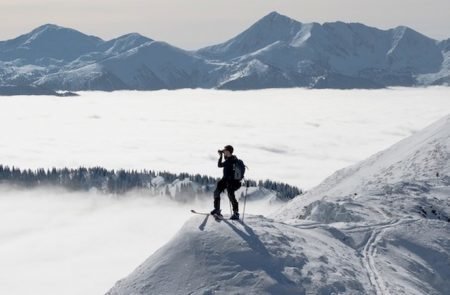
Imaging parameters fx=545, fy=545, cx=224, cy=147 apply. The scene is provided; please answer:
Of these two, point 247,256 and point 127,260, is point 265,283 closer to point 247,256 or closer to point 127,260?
point 247,256

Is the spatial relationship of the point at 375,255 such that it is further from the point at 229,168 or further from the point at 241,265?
the point at 229,168

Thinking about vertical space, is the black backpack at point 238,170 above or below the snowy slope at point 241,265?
above

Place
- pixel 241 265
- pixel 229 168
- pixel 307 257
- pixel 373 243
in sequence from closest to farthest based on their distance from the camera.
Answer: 1. pixel 241 265
2. pixel 307 257
3. pixel 229 168
4. pixel 373 243

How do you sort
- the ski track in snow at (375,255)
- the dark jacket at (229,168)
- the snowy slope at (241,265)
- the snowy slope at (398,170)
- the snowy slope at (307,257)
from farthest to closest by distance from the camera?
the snowy slope at (398,170), the dark jacket at (229,168), the ski track in snow at (375,255), the snowy slope at (307,257), the snowy slope at (241,265)

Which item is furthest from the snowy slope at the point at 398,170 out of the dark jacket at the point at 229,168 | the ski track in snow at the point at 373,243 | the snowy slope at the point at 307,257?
the dark jacket at the point at 229,168

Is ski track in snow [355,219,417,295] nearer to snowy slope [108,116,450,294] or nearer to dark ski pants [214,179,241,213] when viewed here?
snowy slope [108,116,450,294]

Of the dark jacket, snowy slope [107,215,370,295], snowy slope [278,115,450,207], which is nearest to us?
snowy slope [107,215,370,295]

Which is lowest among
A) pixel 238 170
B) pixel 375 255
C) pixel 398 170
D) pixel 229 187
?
pixel 375 255

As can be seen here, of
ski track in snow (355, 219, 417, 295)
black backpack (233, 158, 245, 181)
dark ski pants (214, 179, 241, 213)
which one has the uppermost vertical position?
black backpack (233, 158, 245, 181)

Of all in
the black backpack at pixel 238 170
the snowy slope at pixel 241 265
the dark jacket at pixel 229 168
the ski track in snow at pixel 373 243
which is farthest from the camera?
the dark jacket at pixel 229 168

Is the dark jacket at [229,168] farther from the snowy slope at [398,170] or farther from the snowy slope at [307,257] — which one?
the snowy slope at [398,170]

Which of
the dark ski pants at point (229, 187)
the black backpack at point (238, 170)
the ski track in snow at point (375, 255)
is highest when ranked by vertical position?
the black backpack at point (238, 170)

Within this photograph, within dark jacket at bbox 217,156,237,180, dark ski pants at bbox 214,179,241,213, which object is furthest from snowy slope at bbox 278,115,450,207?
dark jacket at bbox 217,156,237,180

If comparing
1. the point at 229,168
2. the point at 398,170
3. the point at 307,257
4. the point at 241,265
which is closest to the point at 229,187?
the point at 229,168
